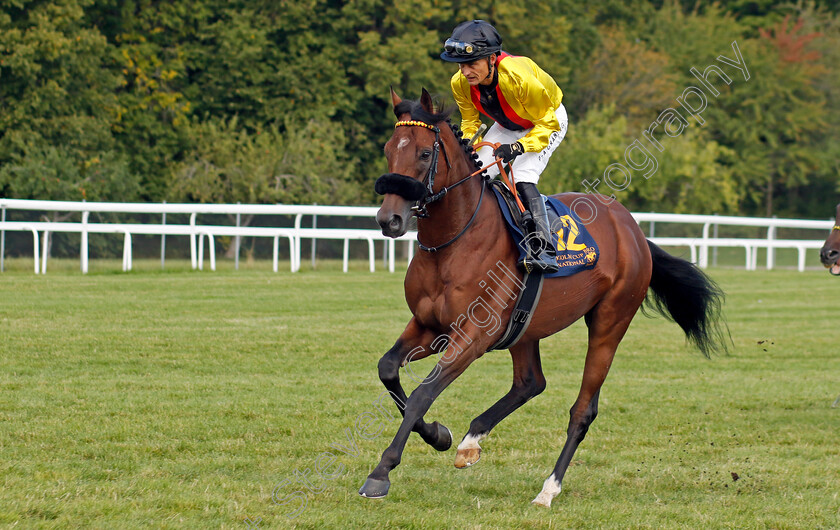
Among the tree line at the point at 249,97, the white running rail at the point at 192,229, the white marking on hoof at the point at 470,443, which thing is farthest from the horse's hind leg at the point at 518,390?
the tree line at the point at 249,97

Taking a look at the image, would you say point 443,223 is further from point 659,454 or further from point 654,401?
point 654,401

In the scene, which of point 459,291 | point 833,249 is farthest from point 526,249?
point 833,249

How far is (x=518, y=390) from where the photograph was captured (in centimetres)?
582

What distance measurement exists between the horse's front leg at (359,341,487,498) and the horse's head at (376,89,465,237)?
2.51ft

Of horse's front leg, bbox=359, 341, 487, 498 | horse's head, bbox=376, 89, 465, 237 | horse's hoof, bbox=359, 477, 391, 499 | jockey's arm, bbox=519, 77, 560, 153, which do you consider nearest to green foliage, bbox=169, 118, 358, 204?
jockey's arm, bbox=519, 77, 560, 153

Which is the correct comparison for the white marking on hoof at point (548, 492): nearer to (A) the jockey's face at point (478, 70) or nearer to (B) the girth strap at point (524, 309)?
(B) the girth strap at point (524, 309)

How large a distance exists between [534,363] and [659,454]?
3.45 feet

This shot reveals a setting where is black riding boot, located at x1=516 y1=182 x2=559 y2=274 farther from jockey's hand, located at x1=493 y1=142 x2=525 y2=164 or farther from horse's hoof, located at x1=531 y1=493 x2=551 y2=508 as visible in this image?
horse's hoof, located at x1=531 y1=493 x2=551 y2=508

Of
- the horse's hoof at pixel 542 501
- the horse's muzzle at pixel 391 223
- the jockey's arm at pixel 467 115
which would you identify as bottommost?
the horse's hoof at pixel 542 501

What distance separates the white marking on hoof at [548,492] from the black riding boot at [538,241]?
1136 mm

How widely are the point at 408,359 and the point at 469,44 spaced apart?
169 cm

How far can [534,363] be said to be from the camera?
591 cm

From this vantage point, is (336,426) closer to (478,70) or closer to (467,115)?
(467,115)

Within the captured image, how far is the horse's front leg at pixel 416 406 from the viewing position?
4.52 meters
